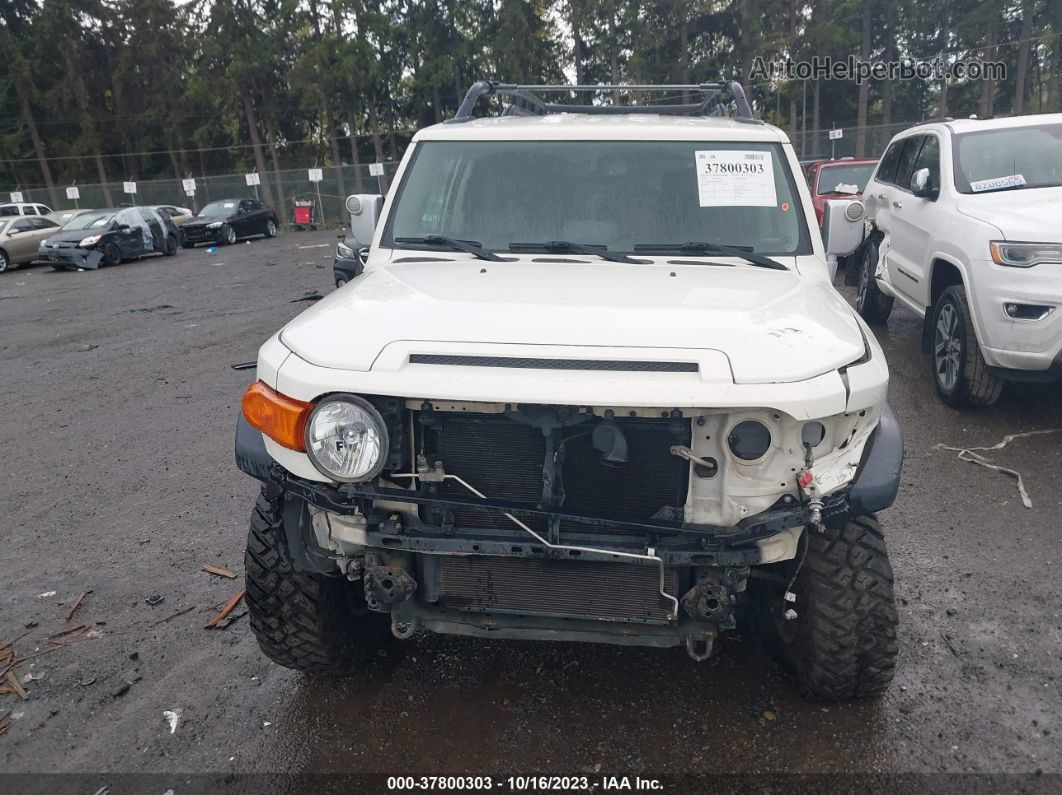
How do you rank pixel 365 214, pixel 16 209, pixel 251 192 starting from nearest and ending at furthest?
pixel 365 214, pixel 16 209, pixel 251 192

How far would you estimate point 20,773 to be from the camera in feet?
8.71

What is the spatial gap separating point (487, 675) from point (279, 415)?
134 cm

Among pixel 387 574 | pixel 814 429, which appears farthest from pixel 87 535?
pixel 814 429

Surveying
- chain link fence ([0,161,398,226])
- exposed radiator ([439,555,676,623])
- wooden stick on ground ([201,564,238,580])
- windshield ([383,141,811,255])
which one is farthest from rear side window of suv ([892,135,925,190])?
chain link fence ([0,161,398,226])

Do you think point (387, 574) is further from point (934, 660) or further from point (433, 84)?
point (433, 84)

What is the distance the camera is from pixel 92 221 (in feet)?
65.6

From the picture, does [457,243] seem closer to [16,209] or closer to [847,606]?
[847,606]

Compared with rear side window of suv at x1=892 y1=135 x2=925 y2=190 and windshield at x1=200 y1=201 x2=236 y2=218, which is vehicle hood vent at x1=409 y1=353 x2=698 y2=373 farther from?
windshield at x1=200 y1=201 x2=236 y2=218

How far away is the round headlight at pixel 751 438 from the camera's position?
7.44 feet

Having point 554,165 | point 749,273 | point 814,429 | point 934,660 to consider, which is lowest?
point 934,660

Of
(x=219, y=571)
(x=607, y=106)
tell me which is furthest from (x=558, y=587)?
(x=607, y=106)

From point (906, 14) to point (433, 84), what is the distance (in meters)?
24.4

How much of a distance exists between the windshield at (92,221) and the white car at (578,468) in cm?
1953

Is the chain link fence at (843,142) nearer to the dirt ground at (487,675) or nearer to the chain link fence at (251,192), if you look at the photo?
the chain link fence at (251,192)
